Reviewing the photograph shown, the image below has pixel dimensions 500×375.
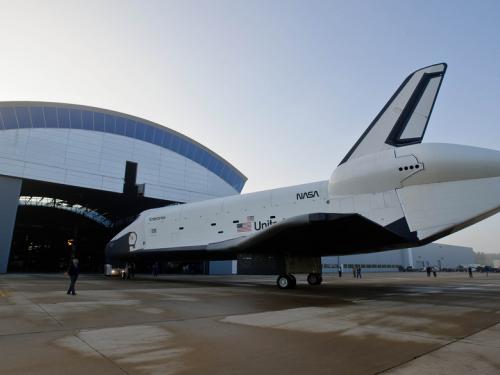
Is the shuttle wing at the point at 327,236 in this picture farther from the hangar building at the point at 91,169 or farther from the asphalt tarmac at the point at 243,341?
the hangar building at the point at 91,169

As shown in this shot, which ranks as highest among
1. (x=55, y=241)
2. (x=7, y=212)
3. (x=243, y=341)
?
(x=7, y=212)

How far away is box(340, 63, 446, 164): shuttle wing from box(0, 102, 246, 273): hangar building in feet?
79.4

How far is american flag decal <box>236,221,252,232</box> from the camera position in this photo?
1414 centimetres

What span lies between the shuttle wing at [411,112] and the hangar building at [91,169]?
2420 centimetres

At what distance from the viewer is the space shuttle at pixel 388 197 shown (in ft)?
30.0

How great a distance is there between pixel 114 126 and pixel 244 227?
21063mm

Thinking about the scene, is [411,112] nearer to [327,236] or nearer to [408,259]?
[327,236]

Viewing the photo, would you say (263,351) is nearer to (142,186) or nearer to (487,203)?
(487,203)

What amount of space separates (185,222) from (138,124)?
59.8ft

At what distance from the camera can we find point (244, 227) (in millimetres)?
14297

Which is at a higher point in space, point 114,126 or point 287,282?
point 114,126

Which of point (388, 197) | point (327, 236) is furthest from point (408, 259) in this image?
point (327, 236)

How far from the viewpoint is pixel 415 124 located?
1052cm

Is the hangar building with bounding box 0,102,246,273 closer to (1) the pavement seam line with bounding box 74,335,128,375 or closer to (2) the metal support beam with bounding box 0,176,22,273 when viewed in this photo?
(2) the metal support beam with bounding box 0,176,22,273
